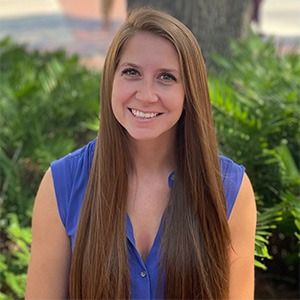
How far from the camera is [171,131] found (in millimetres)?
2732

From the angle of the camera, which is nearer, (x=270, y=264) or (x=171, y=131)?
(x=171, y=131)

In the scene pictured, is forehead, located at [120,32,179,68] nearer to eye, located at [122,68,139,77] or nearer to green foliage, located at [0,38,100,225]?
eye, located at [122,68,139,77]

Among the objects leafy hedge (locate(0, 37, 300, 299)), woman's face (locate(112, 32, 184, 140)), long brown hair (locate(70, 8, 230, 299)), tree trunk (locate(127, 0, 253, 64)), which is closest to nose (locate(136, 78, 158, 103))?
woman's face (locate(112, 32, 184, 140))

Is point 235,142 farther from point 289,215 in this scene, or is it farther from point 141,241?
point 141,241

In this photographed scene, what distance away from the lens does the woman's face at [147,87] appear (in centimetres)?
255

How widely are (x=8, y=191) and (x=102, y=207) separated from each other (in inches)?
66.0

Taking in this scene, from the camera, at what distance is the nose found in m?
2.56

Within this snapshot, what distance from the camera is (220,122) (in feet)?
12.8

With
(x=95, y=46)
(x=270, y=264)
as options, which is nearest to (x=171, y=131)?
(x=270, y=264)

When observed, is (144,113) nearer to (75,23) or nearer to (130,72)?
(130,72)

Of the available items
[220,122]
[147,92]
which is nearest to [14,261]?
[220,122]

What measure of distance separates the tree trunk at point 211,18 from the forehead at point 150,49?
10.5 ft

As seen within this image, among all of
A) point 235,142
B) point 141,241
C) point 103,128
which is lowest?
point 141,241

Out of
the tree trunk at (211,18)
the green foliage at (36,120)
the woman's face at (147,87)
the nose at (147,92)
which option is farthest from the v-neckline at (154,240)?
the tree trunk at (211,18)
